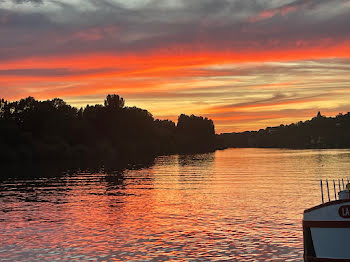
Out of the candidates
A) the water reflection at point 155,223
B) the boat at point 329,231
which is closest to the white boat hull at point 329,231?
the boat at point 329,231

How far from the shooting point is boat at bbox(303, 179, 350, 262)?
59.1ft

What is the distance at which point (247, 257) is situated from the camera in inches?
969

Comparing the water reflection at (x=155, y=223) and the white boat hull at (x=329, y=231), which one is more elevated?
the white boat hull at (x=329, y=231)

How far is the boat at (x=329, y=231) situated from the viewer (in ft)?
59.1

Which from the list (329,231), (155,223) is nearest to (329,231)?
(329,231)

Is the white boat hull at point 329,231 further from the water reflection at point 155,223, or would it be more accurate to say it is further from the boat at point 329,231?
the water reflection at point 155,223

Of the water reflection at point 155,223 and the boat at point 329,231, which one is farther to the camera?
the water reflection at point 155,223

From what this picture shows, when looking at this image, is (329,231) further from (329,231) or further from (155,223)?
(155,223)

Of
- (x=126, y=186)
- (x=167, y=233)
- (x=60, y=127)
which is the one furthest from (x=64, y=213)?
(x=60, y=127)

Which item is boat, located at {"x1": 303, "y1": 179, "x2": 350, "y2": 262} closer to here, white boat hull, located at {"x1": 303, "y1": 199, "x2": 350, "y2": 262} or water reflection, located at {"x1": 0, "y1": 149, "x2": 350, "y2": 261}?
white boat hull, located at {"x1": 303, "y1": 199, "x2": 350, "y2": 262}

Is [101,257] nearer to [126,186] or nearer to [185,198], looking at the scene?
[185,198]

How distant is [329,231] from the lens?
1823 centimetres

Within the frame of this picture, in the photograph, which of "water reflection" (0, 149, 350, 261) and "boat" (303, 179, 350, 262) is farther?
"water reflection" (0, 149, 350, 261)

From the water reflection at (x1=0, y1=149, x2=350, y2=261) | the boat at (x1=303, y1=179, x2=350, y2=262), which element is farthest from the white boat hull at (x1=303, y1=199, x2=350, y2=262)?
the water reflection at (x1=0, y1=149, x2=350, y2=261)
